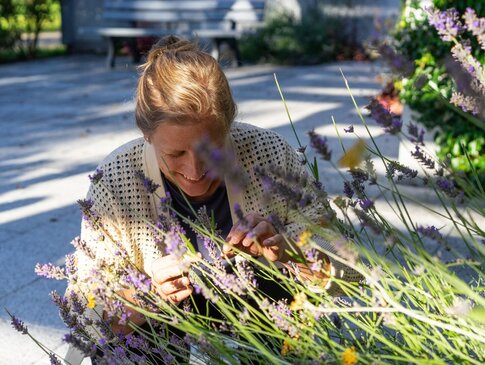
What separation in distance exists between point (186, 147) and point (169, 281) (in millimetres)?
412

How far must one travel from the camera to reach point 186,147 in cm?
190

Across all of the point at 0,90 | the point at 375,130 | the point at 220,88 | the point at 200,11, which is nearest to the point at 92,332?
the point at 220,88

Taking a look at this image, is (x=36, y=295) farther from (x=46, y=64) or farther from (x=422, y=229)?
(x=46, y=64)

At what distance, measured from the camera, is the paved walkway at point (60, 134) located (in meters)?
3.29

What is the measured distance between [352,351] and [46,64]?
37.1 ft

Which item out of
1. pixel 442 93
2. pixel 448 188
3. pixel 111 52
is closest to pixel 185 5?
pixel 111 52

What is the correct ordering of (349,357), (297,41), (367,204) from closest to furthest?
(349,357)
(367,204)
(297,41)

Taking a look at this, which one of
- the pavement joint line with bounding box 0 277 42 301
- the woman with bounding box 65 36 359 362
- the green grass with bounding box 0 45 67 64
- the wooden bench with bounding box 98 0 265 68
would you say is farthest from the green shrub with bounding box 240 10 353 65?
the woman with bounding box 65 36 359 362

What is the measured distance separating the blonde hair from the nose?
0.10 m

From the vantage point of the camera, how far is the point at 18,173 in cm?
525

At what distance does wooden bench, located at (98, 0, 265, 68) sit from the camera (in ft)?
33.7

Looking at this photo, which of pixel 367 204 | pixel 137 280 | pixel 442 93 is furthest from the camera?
pixel 442 93

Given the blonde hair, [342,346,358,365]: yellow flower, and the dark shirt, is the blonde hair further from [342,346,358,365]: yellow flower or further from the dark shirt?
[342,346,358,365]: yellow flower

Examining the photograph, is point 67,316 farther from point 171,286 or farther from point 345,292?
point 345,292
